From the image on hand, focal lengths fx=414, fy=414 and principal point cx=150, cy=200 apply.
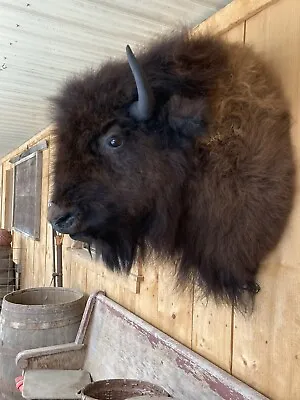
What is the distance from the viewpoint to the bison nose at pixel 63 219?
1.02 metres

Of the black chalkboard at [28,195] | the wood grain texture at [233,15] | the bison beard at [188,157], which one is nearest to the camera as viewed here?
the bison beard at [188,157]

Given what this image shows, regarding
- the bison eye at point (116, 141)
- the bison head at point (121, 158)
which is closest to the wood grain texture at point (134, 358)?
the bison head at point (121, 158)

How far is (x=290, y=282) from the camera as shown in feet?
3.43

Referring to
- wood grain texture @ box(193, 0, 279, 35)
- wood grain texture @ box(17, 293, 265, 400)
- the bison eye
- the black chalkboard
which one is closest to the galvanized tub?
wood grain texture @ box(17, 293, 265, 400)

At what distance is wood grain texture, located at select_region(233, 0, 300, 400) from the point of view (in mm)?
1026

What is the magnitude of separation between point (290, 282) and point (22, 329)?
142 centimetres

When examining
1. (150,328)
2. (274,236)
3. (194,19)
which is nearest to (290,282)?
(274,236)

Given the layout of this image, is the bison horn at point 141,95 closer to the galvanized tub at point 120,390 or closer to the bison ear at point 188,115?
the bison ear at point 188,115

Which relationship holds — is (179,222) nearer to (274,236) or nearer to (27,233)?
(274,236)

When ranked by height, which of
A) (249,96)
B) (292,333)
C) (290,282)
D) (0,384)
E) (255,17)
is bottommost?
(0,384)

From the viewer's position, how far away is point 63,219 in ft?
3.36

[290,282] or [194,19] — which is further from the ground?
[194,19]

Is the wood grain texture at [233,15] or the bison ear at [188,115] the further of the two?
the wood grain texture at [233,15]

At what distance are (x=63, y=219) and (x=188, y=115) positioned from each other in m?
0.39
